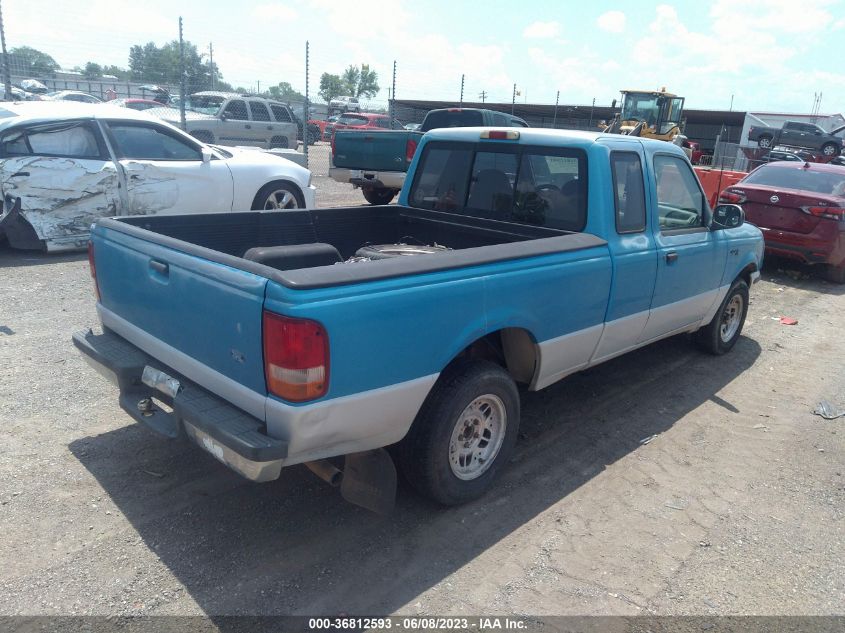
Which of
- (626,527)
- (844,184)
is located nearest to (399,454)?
(626,527)

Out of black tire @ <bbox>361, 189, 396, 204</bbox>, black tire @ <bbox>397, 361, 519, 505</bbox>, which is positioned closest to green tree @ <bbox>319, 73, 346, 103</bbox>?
black tire @ <bbox>361, 189, 396, 204</bbox>

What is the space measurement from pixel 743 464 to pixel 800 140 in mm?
29837

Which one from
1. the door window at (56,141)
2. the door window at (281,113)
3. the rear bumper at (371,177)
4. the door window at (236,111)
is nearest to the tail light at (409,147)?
the rear bumper at (371,177)

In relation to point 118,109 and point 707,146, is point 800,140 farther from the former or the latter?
point 118,109

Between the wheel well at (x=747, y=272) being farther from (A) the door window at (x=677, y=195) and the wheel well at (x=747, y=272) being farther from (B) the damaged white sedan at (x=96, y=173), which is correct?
(B) the damaged white sedan at (x=96, y=173)

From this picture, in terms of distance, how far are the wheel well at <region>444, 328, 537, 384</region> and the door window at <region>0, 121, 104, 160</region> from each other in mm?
6516

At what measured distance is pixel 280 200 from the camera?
9352 millimetres

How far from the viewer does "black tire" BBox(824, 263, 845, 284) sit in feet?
31.7

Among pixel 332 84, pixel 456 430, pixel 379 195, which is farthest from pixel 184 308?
pixel 332 84

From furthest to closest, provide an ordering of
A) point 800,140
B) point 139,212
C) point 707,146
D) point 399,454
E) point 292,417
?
point 707,146, point 800,140, point 139,212, point 399,454, point 292,417

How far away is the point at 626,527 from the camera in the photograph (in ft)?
11.5

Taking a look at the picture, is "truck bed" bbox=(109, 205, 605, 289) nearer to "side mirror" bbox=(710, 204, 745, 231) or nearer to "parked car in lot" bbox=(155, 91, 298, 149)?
"side mirror" bbox=(710, 204, 745, 231)

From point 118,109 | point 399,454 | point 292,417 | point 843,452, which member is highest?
point 118,109

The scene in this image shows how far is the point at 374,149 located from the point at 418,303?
9.92 metres
